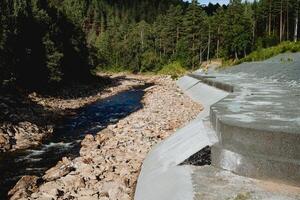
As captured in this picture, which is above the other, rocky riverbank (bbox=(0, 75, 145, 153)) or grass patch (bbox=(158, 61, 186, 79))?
rocky riverbank (bbox=(0, 75, 145, 153))

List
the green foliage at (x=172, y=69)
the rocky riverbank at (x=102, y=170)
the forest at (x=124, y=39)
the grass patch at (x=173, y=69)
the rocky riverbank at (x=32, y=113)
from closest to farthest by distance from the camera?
the rocky riverbank at (x=102, y=170) < the rocky riverbank at (x=32, y=113) < the forest at (x=124, y=39) < the green foliage at (x=172, y=69) < the grass patch at (x=173, y=69)

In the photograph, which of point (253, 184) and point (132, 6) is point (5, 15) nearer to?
point (253, 184)

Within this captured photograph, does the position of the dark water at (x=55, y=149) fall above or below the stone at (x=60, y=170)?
below

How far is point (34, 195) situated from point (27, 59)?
2637cm

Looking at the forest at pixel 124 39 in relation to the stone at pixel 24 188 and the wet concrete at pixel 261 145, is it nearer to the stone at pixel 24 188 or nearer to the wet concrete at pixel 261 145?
the stone at pixel 24 188

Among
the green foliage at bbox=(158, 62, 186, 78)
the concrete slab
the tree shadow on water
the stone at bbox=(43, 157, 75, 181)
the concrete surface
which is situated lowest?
the green foliage at bbox=(158, 62, 186, 78)

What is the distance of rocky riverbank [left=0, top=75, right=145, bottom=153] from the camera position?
2066 cm

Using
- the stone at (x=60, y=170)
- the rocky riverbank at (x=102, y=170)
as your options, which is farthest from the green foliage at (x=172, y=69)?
the stone at (x=60, y=170)

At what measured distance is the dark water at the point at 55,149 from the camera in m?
15.4

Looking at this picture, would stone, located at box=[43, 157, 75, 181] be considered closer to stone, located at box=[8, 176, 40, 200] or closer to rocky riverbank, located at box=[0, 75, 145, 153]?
stone, located at box=[8, 176, 40, 200]

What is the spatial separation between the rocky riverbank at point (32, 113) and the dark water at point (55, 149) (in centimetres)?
89

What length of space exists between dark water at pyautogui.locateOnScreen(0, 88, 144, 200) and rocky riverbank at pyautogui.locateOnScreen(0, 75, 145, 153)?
885mm

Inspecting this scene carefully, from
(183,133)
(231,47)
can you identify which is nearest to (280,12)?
(231,47)

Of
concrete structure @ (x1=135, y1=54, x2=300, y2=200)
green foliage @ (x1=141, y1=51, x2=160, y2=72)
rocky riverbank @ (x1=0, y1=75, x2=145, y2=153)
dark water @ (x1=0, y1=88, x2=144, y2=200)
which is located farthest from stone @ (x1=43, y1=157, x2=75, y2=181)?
green foliage @ (x1=141, y1=51, x2=160, y2=72)
